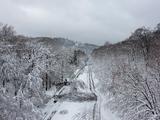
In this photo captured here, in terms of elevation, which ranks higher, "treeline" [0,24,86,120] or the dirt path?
"treeline" [0,24,86,120]

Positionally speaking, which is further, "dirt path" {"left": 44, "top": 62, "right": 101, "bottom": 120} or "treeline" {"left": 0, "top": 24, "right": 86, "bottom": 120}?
"dirt path" {"left": 44, "top": 62, "right": 101, "bottom": 120}

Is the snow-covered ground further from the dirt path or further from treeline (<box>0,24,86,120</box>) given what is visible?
treeline (<box>0,24,86,120</box>)

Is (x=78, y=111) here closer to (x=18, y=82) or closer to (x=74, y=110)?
(x=74, y=110)

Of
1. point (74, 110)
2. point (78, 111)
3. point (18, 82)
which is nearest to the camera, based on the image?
point (18, 82)

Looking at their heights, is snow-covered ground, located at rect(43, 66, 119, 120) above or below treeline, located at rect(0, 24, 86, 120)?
below

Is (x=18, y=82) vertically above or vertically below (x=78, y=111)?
above

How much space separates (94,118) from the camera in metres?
25.5

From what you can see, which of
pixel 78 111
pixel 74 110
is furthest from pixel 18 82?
pixel 74 110

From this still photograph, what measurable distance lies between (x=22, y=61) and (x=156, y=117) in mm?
13564

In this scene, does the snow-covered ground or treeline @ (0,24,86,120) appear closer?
treeline @ (0,24,86,120)

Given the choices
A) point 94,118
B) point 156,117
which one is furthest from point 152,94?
point 94,118

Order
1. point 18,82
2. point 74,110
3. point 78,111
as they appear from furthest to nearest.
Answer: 1. point 74,110
2. point 78,111
3. point 18,82

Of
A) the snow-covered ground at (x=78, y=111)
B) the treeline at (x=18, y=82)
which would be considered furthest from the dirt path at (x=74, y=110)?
the treeline at (x=18, y=82)

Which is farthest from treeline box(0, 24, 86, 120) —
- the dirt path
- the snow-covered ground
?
the snow-covered ground
